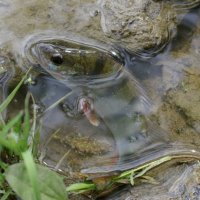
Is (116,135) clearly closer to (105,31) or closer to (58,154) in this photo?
(58,154)

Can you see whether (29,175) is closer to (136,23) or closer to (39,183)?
(39,183)

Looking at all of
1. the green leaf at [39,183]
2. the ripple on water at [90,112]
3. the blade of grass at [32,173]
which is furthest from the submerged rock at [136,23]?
the blade of grass at [32,173]

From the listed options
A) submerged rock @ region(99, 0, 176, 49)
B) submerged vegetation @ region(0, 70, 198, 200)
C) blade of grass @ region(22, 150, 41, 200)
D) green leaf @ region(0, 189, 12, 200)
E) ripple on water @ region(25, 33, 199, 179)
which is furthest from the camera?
submerged rock @ region(99, 0, 176, 49)

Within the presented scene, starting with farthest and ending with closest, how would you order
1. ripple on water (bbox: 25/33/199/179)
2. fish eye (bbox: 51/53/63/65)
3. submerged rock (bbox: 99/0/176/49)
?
submerged rock (bbox: 99/0/176/49) → fish eye (bbox: 51/53/63/65) → ripple on water (bbox: 25/33/199/179)

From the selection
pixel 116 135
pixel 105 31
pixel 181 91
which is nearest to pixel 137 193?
pixel 116 135

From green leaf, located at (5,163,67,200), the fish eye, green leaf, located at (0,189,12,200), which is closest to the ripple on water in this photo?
the fish eye

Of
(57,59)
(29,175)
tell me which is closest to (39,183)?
(29,175)

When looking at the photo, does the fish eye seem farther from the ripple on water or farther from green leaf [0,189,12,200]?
green leaf [0,189,12,200]
